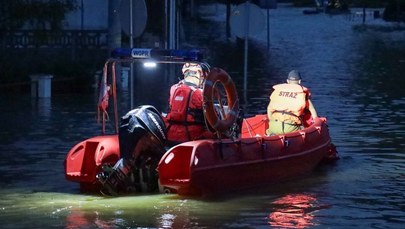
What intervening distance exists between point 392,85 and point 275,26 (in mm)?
48139

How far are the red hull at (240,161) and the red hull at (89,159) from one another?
970 millimetres

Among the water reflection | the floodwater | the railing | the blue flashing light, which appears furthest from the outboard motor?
the railing

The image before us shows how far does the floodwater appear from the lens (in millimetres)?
12352

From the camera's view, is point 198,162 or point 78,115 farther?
point 78,115

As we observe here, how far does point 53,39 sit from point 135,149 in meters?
18.4

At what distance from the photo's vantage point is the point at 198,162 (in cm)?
1308

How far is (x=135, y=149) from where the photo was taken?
13.5 meters

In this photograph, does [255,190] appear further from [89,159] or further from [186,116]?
[89,159]

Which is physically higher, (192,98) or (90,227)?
(192,98)

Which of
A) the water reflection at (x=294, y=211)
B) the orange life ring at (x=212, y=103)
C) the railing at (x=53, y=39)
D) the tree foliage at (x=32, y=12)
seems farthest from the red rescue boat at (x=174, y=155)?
the railing at (x=53, y=39)

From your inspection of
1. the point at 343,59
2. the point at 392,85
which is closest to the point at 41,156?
the point at 392,85

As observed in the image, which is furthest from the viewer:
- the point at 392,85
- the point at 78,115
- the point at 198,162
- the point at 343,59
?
the point at 343,59

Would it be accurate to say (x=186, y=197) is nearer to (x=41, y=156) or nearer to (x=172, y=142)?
(x=172, y=142)

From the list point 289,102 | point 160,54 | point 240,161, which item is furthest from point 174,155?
point 289,102
